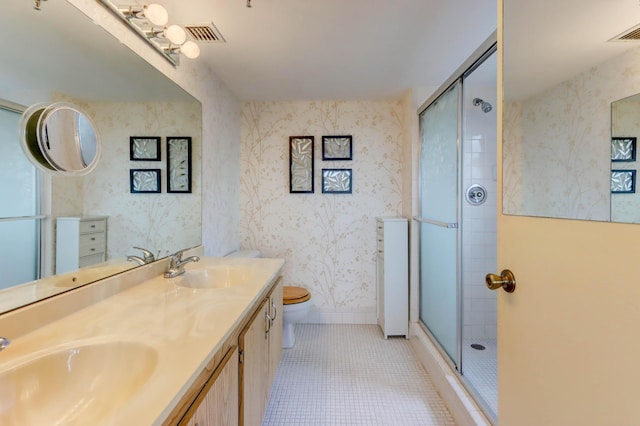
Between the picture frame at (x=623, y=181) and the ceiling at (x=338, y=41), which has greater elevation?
the ceiling at (x=338, y=41)

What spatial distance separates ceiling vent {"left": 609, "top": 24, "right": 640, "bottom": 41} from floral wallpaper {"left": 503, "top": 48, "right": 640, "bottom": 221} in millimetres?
25

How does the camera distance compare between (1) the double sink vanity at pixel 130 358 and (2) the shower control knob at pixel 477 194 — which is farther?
(2) the shower control knob at pixel 477 194

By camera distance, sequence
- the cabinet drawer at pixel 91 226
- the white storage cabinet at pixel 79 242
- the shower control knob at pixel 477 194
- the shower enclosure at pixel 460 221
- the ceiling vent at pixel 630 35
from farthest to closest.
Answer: the shower control knob at pixel 477 194 → the shower enclosure at pixel 460 221 → the cabinet drawer at pixel 91 226 → the white storage cabinet at pixel 79 242 → the ceiling vent at pixel 630 35

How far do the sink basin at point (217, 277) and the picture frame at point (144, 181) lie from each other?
0.47 m

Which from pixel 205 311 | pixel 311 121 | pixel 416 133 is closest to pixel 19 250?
pixel 205 311

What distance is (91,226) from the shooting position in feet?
3.39

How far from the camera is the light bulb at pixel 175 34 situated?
4.32 ft

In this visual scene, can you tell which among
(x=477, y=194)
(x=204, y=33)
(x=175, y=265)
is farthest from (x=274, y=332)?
(x=477, y=194)

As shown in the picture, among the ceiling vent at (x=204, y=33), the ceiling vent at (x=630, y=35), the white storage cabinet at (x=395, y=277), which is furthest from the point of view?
the white storage cabinet at (x=395, y=277)

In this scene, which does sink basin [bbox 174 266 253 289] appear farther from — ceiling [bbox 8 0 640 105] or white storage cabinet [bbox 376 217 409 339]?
white storage cabinet [bbox 376 217 409 339]

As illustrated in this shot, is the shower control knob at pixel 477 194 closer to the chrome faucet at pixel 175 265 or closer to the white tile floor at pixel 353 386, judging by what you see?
the white tile floor at pixel 353 386

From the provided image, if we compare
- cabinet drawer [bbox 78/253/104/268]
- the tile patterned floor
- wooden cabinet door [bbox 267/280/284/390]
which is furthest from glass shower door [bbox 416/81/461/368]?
cabinet drawer [bbox 78/253/104/268]

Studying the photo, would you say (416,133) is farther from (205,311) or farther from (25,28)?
(25,28)

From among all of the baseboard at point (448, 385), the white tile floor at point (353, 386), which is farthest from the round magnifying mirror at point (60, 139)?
the baseboard at point (448, 385)
